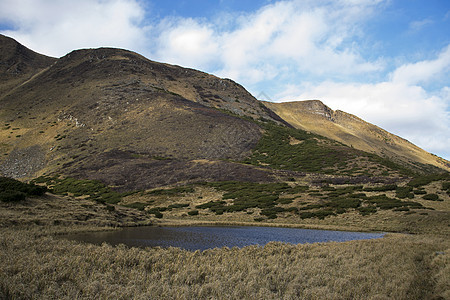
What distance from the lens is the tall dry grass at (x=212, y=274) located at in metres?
9.91

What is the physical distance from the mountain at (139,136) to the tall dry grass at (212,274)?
170 ft

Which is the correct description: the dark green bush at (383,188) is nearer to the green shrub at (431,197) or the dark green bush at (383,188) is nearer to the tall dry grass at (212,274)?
the green shrub at (431,197)

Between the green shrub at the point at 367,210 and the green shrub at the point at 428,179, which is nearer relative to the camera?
the green shrub at the point at 367,210

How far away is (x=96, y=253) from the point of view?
567 inches

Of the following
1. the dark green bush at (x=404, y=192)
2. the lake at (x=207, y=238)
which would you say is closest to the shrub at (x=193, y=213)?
the lake at (x=207, y=238)

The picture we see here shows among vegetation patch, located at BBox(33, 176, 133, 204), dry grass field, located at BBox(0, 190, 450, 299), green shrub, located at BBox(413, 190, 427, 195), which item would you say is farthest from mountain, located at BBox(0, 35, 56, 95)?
green shrub, located at BBox(413, 190, 427, 195)

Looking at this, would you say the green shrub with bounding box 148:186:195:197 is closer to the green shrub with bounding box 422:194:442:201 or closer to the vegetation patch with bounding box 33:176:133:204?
the vegetation patch with bounding box 33:176:133:204

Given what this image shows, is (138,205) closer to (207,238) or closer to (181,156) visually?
(207,238)

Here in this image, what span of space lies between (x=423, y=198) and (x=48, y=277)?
4680cm

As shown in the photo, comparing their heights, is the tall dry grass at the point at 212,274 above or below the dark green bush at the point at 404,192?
below

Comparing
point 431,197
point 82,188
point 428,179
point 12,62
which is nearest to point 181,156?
point 82,188

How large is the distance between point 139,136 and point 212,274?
305 ft

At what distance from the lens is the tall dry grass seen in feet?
32.5

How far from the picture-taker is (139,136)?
331ft
